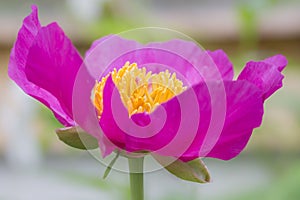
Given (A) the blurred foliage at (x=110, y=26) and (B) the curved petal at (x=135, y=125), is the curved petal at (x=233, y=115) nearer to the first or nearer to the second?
(B) the curved petal at (x=135, y=125)

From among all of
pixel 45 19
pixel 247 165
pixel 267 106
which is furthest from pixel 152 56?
pixel 45 19

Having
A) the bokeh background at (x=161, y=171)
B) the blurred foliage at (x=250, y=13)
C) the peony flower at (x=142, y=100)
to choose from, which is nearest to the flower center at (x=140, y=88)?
the peony flower at (x=142, y=100)

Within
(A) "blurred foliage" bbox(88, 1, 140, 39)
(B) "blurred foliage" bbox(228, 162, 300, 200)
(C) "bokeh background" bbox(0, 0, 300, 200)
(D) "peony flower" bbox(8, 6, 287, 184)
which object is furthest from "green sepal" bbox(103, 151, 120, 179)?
(A) "blurred foliage" bbox(88, 1, 140, 39)

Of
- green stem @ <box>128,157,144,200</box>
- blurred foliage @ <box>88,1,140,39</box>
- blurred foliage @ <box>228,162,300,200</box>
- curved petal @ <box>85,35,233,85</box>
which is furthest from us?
blurred foliage @ <box>88,1,140,39</box>

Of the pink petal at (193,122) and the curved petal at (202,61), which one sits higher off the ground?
the curved petal at (202,61)

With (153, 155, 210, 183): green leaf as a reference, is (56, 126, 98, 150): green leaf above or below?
above

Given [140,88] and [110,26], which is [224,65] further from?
[110,26]

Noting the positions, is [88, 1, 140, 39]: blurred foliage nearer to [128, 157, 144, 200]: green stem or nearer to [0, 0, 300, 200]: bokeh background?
[0, 0, 300, 200]: bokeh background

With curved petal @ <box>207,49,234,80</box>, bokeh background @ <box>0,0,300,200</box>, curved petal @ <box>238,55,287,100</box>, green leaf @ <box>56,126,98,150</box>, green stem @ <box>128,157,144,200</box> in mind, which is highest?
bokeh background @ <box>0,0,300,200</box>
